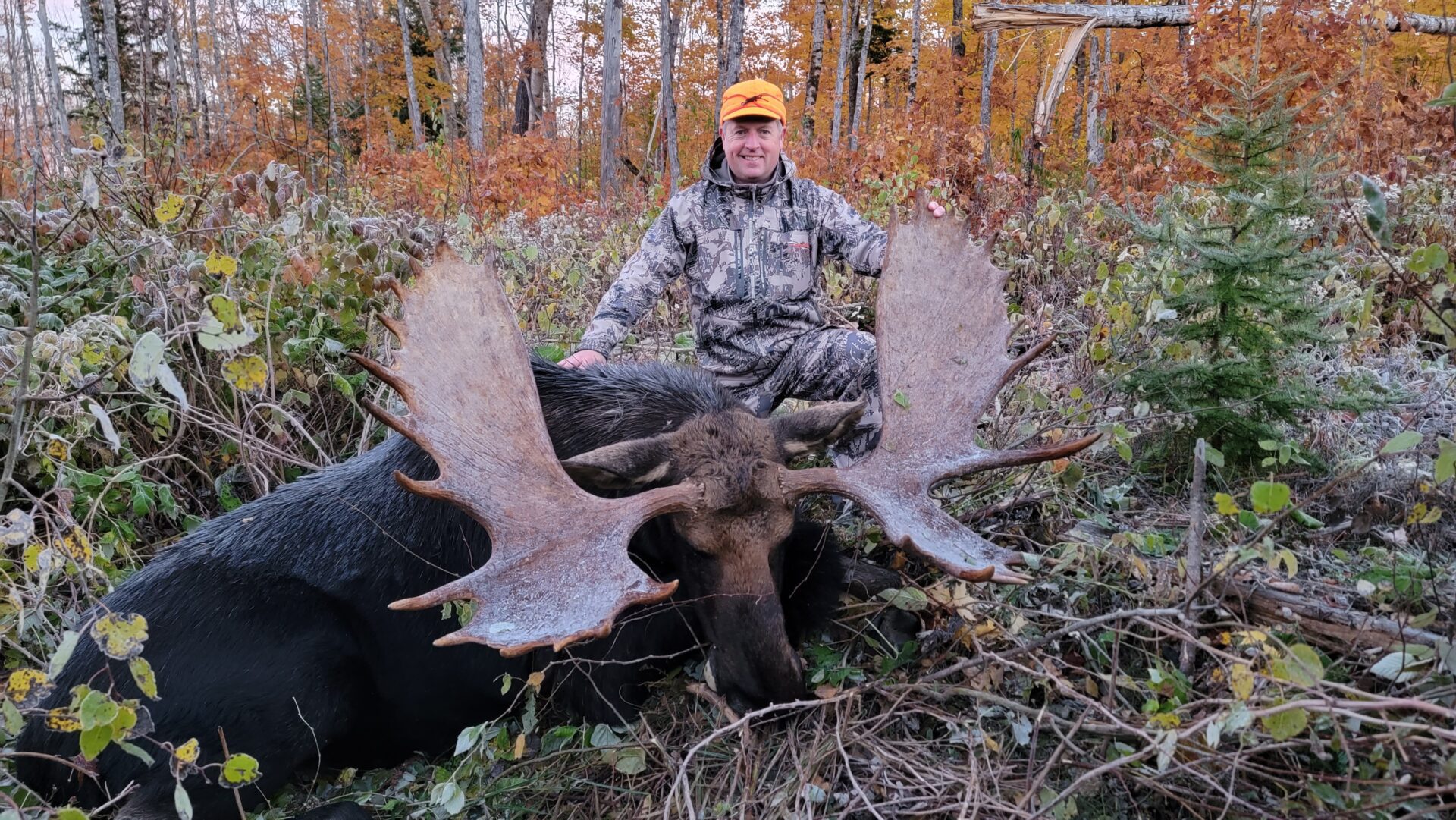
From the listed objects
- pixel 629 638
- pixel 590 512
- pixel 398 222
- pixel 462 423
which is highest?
pixel 398 222

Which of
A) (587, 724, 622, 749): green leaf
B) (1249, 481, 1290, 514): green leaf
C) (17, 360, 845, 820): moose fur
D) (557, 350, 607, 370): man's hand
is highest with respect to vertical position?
(1249, 481, 1290, 514): green leaf

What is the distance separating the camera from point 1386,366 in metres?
4.50

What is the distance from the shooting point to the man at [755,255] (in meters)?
4.75

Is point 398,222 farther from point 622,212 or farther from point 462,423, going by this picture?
point 622,212

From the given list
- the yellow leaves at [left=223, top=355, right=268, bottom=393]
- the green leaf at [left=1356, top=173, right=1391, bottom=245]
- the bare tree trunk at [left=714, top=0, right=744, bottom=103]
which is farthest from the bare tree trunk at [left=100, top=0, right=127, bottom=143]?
the green leaf at [left=1356, top=173, right=1391, bottom=245]

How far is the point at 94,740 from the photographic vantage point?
2.06m

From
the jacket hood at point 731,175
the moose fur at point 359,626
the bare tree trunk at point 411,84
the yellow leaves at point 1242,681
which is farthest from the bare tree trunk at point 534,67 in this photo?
the yellow leaves at point 1242,681

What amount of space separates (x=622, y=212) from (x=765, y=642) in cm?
849

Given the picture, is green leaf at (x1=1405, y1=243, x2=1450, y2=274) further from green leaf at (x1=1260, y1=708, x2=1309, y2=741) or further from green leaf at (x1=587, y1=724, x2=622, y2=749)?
green leaf at (x1=587, y1=724, x2=622, y2=749)

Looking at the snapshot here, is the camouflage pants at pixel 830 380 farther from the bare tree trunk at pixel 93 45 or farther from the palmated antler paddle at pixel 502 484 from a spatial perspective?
the bare tree trunk at pixel 93 45

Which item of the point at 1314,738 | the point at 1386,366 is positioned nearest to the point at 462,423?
the point at 1314,738

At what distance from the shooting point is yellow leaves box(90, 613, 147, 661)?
2078mm

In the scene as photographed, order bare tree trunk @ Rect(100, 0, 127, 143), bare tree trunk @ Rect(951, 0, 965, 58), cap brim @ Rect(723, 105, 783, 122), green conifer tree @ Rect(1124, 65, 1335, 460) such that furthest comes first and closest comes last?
bare tree trunk @ Rect(951, 0, 965, 58) → bare tree trunk @ Rect(100, 0, 127, 143) → cap brim @ Rect(723, 105, 783, 122) → green conifer tree @ Rect(1124, 65, 1335, 460)

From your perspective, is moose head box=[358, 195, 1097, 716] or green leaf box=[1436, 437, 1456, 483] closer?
green leaf box=[1436, 437, 1456, 483]
